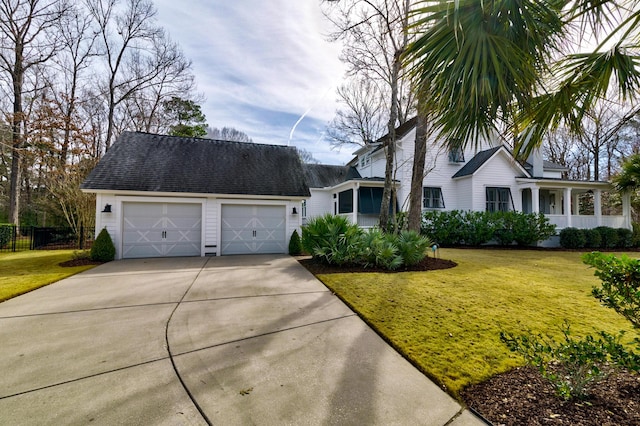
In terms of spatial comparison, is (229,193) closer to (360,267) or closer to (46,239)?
(360,267)

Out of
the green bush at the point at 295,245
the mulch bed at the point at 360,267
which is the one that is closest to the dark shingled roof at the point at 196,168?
the green bush at the point at 295,245

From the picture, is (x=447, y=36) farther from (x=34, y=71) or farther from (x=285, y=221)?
(x=34, y=71)

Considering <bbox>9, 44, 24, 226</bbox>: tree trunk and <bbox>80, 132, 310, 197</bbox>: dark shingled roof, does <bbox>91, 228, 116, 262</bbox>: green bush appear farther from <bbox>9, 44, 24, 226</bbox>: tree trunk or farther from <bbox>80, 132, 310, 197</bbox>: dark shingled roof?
<bbox>9, 44, 24, 226</bbox>: tree trunk

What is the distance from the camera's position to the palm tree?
2.92m

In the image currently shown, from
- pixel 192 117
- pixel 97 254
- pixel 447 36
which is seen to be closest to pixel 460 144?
pixel 447 36

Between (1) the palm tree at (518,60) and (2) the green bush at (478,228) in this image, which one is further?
(2) the green bush at (478,228)

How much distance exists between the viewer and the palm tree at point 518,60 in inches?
115

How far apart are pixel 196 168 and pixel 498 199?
640 inches

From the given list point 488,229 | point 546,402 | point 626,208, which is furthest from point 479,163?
point 546,402

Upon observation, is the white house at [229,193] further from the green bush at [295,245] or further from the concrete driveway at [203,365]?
the concrete driveway at [203,365]

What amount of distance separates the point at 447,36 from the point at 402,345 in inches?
143

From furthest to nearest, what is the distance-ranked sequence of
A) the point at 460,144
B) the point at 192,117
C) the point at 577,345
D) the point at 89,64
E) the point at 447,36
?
the point at 192,117, the point at 89,64, the point at 460,144, the point at 447,36, the point at 577,345

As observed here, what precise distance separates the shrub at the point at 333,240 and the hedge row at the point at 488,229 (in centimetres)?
735

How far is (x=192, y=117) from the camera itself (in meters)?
22.1
